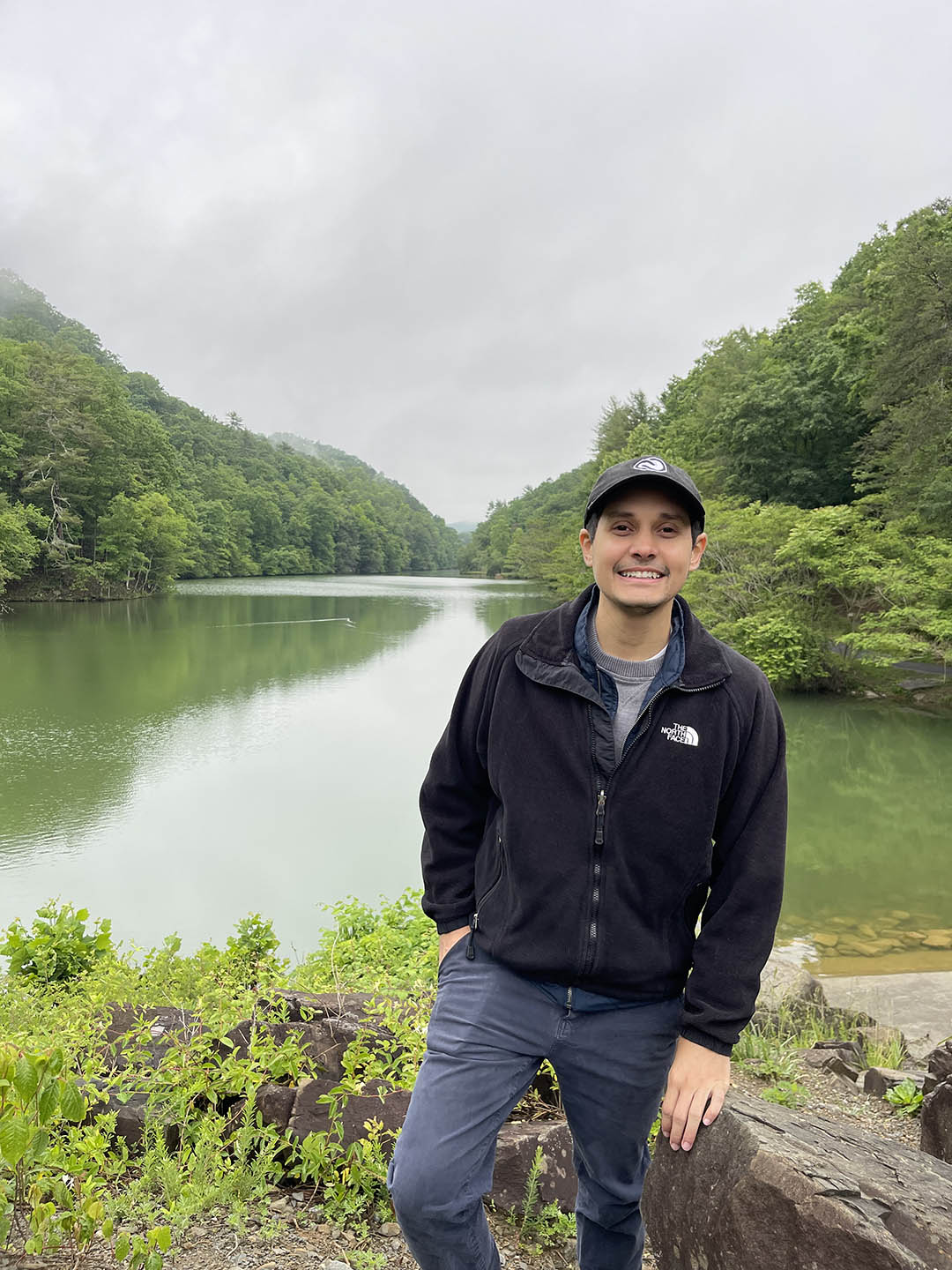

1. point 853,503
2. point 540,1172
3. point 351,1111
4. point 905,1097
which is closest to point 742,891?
point 540,1172

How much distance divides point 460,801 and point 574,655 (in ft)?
1.37

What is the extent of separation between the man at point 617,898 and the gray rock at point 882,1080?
75.5 inches

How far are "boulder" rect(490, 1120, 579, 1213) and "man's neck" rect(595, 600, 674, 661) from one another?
1388mm

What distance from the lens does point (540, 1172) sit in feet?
7.06

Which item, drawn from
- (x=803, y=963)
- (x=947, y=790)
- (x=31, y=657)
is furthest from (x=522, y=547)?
(x=803, y=963)

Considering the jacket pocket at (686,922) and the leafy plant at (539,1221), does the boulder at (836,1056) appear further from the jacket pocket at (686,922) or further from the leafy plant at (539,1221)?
the jacket pocket at (686,922)

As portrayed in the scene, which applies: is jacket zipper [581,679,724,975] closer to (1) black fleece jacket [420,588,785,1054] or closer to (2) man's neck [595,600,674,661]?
(1) black fleece jacket [420,588,785,1054]

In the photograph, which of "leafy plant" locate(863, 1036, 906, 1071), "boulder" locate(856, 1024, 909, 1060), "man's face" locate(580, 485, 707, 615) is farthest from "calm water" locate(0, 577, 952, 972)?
"man's face" locate(580, 485, 707, 615)

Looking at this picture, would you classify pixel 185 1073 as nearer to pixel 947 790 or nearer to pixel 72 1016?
pixel 72 1016

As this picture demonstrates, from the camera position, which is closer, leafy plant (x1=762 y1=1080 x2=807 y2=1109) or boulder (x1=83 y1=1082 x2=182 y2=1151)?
boulder (x1=83 y1=1082 x2=182 y2=1151)

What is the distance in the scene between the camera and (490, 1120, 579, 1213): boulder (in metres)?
2.15

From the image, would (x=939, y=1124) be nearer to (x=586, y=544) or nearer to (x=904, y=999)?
(x=586, y=544)

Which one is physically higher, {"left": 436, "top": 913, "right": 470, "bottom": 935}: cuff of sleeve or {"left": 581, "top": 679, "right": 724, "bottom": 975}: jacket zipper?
{"left": 581, "top": 679, "right": 724, "bottom": 975}: jacket zipper

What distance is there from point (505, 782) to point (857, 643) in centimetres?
1478
